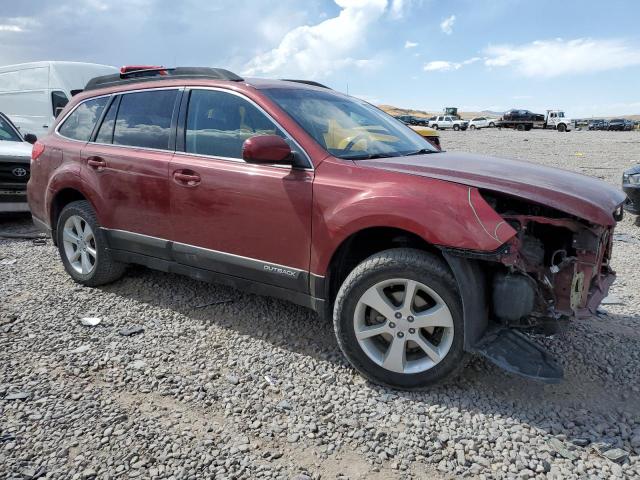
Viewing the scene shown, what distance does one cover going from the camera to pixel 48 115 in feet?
39.0

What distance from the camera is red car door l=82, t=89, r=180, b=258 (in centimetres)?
394

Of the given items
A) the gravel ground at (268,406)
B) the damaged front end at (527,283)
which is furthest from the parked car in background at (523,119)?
the damaged front end at (527,283)

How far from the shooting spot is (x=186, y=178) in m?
3.72

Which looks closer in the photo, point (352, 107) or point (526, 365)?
point (526, 365)

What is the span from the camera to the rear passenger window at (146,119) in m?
3.99

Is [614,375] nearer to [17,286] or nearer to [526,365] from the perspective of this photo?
[526,365]

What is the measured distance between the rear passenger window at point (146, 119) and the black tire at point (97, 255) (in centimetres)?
70

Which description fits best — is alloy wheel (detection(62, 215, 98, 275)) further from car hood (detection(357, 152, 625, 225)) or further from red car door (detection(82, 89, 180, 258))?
car hood (detection(357, 152, 625, 225))

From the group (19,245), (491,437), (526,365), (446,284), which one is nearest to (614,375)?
(526,365)

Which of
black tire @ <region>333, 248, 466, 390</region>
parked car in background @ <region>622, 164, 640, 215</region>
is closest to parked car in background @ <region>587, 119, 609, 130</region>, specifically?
parked car in background @ <region>622, 164, 640, 215</region>

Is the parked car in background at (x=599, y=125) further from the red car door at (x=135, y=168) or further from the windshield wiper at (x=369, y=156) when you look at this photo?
the red car door at (x=135, y=168)

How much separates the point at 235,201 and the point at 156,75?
1.60 meters

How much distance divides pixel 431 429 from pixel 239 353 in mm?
1414

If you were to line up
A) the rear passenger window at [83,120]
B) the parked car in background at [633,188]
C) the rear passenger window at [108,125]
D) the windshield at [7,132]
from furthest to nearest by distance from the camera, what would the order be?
the windshield at [7,132]
the parked car in background at [633,188]
the rear passenger window at [83,120]
the rear passenger window at [108,125]
